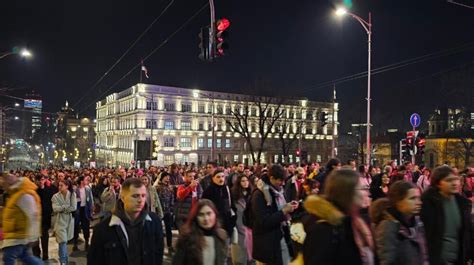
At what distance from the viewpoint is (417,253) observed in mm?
4109

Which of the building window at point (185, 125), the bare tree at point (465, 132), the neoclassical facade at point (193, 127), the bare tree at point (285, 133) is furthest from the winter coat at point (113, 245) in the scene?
the building window at point (185, 125)

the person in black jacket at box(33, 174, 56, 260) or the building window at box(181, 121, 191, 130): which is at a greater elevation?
the building window at box(181, 121, 191, 130)

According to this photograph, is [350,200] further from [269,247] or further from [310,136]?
[310,136]

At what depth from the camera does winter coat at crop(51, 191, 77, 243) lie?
8.77 metres

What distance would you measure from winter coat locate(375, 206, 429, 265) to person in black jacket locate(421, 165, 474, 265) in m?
0.88

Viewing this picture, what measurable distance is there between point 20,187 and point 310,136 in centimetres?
9240

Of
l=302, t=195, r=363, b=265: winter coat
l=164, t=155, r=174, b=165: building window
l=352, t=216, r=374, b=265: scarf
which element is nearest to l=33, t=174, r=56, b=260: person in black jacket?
l=302, t=195, r=363, b=265: winter coat

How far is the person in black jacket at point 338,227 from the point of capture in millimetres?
3094

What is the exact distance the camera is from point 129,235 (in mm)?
3865

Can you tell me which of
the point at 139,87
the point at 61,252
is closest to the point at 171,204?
the point at 61,252

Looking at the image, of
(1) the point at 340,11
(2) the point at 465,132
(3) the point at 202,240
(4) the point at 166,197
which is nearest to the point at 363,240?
(3) the point at 202,240

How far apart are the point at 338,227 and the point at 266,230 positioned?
2502 millimetres

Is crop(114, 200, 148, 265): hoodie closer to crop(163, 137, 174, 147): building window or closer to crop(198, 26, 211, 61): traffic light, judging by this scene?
crop(198, 26, 211, 61): traffic light

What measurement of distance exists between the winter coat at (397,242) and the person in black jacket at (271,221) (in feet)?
4.84
